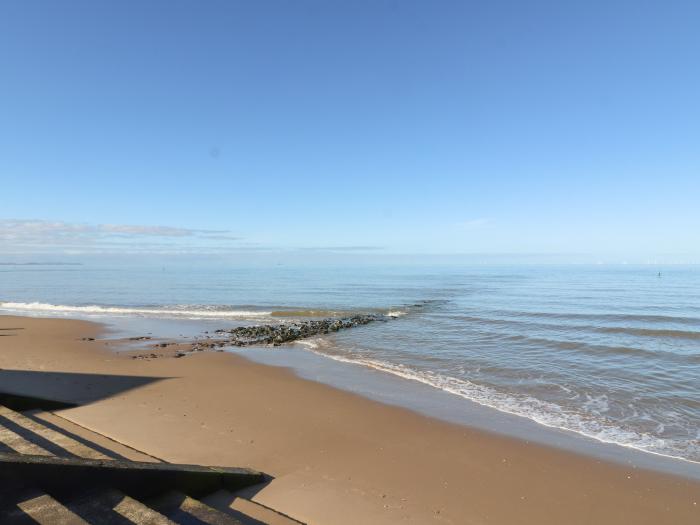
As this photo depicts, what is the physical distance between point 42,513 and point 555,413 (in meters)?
9.02

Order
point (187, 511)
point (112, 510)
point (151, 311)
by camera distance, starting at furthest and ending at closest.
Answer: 1. point (151, 311)
2. point (187, 511)
3. point (112, 510)

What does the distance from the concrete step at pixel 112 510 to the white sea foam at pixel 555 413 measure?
751 centimetres

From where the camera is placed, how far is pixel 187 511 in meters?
3.67

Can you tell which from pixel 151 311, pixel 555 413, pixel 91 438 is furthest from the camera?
pixel 151 311

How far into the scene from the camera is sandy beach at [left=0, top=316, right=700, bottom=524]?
5.00 m

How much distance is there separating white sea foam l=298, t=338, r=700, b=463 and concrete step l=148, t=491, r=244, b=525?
6.87 metres

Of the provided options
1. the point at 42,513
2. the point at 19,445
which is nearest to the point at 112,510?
the point at 42,513

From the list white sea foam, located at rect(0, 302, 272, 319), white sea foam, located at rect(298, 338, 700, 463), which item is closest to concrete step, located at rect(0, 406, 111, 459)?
white sea foam, located at rect(298, 338, 700, 463)

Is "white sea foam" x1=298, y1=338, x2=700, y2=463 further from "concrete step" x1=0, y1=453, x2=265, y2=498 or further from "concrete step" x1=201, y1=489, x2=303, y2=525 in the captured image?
"concrete step" x1=0, y1=453, x2=265, y2=498

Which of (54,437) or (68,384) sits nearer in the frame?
(54,437)

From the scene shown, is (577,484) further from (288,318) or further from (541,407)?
(288,318)

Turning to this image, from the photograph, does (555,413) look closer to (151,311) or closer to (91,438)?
(91,438)

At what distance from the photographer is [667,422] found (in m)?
8.34

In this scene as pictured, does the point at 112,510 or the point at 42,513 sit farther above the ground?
the point at 42,513
